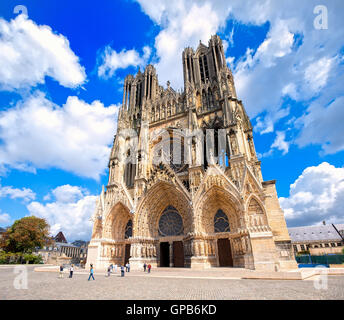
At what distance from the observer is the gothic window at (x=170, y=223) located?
17703 millimetres

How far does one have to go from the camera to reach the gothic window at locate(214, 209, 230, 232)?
15.8 metres

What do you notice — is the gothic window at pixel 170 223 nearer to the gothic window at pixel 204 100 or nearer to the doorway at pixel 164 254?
the doorway at pixel 164 254

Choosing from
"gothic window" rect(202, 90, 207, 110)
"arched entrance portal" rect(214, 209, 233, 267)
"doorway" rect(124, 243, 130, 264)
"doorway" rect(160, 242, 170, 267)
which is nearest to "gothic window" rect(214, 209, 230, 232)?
"arched entrance portal" rect(214, 209, 233, 267)

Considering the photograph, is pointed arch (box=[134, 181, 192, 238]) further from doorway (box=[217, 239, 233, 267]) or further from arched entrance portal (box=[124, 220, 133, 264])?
doorway (box=[217, 239, 233, 267])

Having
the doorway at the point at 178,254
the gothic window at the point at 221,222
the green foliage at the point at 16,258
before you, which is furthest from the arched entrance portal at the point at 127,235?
the green foliage at the point at 16,258

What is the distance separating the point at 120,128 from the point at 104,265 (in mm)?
15008

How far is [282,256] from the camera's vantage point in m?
13.2

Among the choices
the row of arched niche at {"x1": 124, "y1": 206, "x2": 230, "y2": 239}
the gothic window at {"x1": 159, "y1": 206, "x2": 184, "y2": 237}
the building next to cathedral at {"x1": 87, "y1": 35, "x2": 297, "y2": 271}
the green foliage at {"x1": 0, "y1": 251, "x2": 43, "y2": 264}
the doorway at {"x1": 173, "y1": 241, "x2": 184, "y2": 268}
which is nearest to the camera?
the building next to cathedral at {"x1": 87, "y1": 35, "x2": 297, "y2": 271}

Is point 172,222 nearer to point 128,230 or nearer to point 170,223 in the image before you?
point 170,223

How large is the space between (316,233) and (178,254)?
35752 mm

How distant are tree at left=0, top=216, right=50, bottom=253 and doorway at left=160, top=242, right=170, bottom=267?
23.7 m

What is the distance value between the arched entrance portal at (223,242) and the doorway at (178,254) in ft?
10.3

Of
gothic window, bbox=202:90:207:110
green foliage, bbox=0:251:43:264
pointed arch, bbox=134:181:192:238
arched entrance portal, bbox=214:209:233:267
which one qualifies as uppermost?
gothic window, bbox=202:90:207:110
